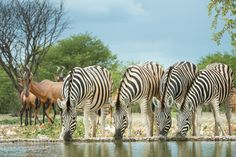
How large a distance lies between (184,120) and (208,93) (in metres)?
1.70

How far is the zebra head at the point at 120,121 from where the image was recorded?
16.3m

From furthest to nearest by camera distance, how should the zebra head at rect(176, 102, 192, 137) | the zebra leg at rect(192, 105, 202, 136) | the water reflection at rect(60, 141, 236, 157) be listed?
1. the zebra leg at rect(192, 105, 202, 136)
2. the zebra head at rect(176, 102, 192, 137)
3. the water reflection at rect(60, 141, 236, 157)

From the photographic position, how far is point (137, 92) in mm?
17750

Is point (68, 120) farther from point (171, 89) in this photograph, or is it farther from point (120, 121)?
point (171, 89)

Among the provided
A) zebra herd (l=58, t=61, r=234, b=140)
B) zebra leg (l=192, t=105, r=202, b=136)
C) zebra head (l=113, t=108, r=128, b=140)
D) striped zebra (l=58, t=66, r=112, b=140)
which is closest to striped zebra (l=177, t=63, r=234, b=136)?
zebra herd (l=58, t=61, r=234, b=140)

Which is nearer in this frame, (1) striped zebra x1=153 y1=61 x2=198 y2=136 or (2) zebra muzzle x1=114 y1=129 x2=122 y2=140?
(2) zebra muzzle x1=114 y1=129 x2=122 y2=140

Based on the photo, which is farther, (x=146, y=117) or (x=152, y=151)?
(x=146, y=117)

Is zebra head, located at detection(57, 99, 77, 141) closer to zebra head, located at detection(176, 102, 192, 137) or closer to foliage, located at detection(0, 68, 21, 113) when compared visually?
zebra head, located at detection(176, 102, 192, 137)

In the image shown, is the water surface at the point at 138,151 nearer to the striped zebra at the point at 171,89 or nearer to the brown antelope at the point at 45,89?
the striped zebra at the point at 171,89

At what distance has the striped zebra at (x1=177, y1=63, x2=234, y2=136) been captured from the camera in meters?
16.5

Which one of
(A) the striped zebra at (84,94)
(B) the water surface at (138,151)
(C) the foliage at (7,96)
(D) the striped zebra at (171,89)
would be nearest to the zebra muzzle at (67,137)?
(A) the striped zebra at (84,94)

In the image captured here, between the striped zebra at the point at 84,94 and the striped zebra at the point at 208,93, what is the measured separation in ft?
7.26

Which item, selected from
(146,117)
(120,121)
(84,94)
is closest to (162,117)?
(146,117)

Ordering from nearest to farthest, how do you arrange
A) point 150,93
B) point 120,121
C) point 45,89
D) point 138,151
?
1. point 138,151
2. point 120,121
3. point 150,93
4. point 45,89
